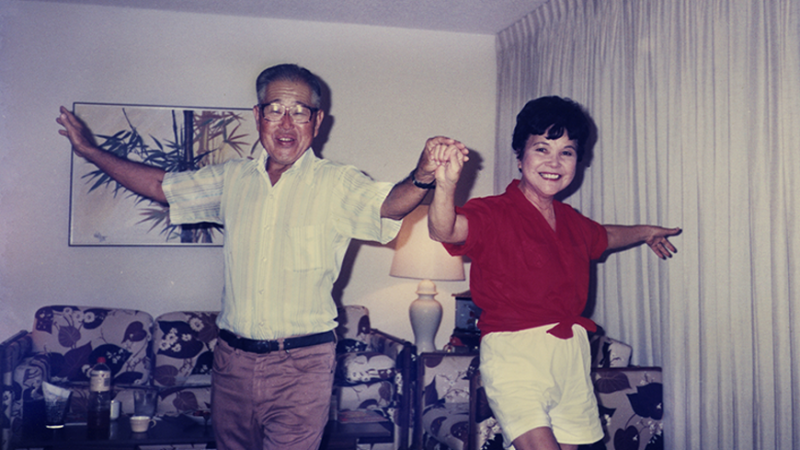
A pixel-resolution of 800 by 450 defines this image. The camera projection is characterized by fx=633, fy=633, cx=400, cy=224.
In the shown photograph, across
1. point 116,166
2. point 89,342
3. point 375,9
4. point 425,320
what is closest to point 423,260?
point 425,320

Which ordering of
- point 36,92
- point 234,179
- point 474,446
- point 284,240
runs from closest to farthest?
point 284,240 < point 234,179 < point 474,446 < point 36,92

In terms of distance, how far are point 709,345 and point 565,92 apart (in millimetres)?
1738

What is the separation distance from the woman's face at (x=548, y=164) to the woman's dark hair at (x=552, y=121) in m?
0.02

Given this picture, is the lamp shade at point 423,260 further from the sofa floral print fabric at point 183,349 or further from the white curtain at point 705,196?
A: the sofa floral print fabric at point 183,349

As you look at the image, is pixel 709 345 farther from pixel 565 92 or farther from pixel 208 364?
pixel 208 364

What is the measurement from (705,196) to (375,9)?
241 centimetres

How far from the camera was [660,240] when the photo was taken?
257 centimetres

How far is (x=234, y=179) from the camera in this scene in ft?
6.14

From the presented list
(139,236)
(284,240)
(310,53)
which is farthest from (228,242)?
(310,53)

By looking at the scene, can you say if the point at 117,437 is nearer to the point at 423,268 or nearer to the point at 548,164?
the point at 423,268

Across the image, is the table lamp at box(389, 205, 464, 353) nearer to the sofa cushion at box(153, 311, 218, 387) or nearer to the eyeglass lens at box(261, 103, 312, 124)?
the sofa cushion at box(153, 311, 218, 387)

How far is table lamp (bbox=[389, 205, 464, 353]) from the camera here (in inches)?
152

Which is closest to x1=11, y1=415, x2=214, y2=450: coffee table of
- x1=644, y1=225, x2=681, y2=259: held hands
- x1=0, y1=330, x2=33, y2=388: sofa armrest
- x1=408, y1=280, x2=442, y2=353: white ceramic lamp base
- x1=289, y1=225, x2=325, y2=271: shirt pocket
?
x1=0, y1=330, x2=33, y2=388: sofa armrest

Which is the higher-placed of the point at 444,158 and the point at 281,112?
the point at 281,112
